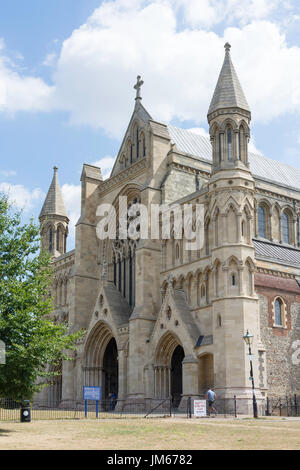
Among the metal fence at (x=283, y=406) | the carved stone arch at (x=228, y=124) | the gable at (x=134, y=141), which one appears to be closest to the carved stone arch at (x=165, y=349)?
the metal fence at (x=283, y=406)

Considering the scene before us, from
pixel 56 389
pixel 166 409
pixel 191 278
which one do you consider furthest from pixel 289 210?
pixel 56 389

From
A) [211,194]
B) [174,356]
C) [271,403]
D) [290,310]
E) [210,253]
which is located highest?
[211,194]

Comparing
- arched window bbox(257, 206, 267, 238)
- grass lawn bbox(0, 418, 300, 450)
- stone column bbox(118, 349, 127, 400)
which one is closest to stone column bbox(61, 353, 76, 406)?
stone column bbox(118, 349, 127, 400)

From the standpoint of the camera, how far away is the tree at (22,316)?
74.0ft

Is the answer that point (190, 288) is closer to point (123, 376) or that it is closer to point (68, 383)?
point (123, 376)

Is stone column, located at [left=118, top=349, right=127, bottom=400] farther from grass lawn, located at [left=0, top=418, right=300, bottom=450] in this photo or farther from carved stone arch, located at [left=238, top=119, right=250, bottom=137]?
grass lawn, located at [left=0, top=418, right=300, bottom=450]

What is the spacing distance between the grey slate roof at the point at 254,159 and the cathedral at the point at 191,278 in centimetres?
16

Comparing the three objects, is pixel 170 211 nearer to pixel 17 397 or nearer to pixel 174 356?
pixel 174 356

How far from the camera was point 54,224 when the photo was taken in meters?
59.6

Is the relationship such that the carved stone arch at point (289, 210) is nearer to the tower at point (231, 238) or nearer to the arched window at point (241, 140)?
the tower at point (231, 238)

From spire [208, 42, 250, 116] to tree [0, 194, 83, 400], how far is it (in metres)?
17.7

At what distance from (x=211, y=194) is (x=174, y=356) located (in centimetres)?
1152
